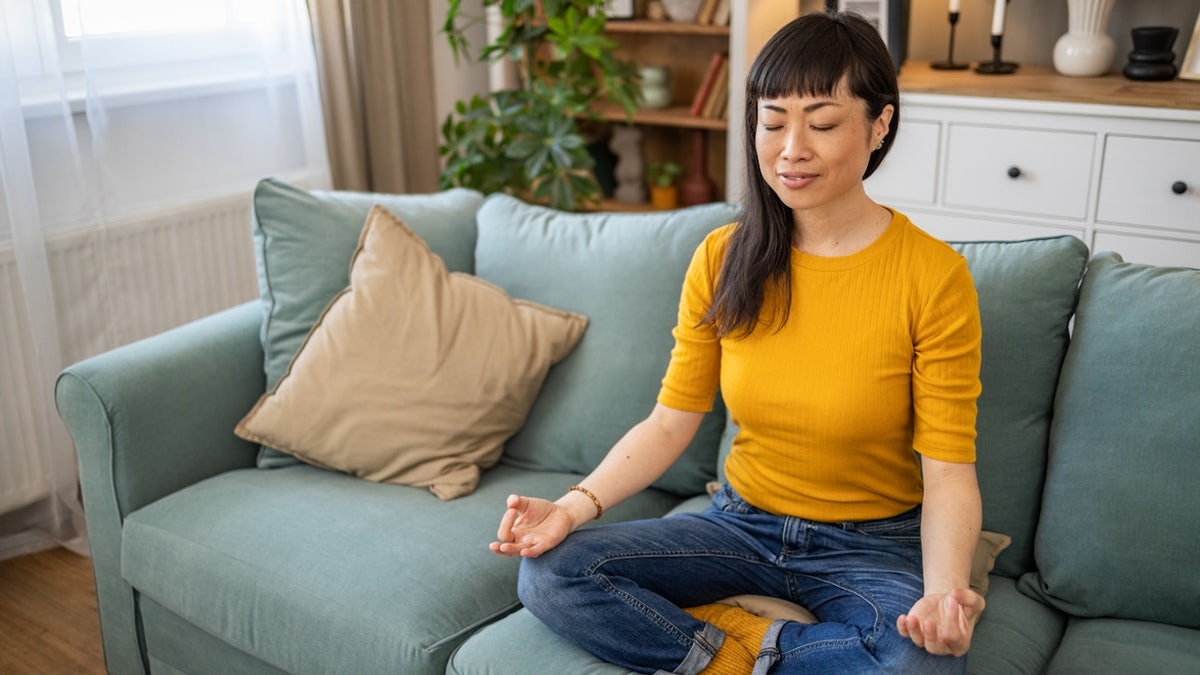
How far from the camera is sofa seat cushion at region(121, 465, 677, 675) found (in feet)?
5.11

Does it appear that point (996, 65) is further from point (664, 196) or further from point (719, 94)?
point (664, 196)

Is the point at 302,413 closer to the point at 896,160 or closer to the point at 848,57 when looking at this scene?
the point at 848,57

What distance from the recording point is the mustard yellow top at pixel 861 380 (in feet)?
4.53

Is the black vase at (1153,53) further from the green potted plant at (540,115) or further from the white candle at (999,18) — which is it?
the green potted plant at (540,115)

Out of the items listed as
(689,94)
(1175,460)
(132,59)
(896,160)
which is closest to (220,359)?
(132,59)

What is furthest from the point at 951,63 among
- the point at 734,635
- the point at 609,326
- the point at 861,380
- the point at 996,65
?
the point at 734,635

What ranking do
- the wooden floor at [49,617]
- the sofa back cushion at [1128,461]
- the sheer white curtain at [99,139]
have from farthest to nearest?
the sheer white curtain at [99,139] < the wooden floor at [49,617] < the sofa back cushion at [1128,461]

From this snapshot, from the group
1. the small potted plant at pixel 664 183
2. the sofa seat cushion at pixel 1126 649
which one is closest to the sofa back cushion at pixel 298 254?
the sofa seat cushion at pixel 1126 649

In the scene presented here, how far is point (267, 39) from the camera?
2.91 meters

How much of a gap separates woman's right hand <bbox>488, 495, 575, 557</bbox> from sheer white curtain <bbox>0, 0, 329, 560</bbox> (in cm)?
152

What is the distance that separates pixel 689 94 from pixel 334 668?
2620mm

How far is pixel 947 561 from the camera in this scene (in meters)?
1.30

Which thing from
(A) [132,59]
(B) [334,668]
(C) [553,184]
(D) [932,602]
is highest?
(A) [132,59]

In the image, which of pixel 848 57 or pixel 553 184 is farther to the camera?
pixel 553 184
